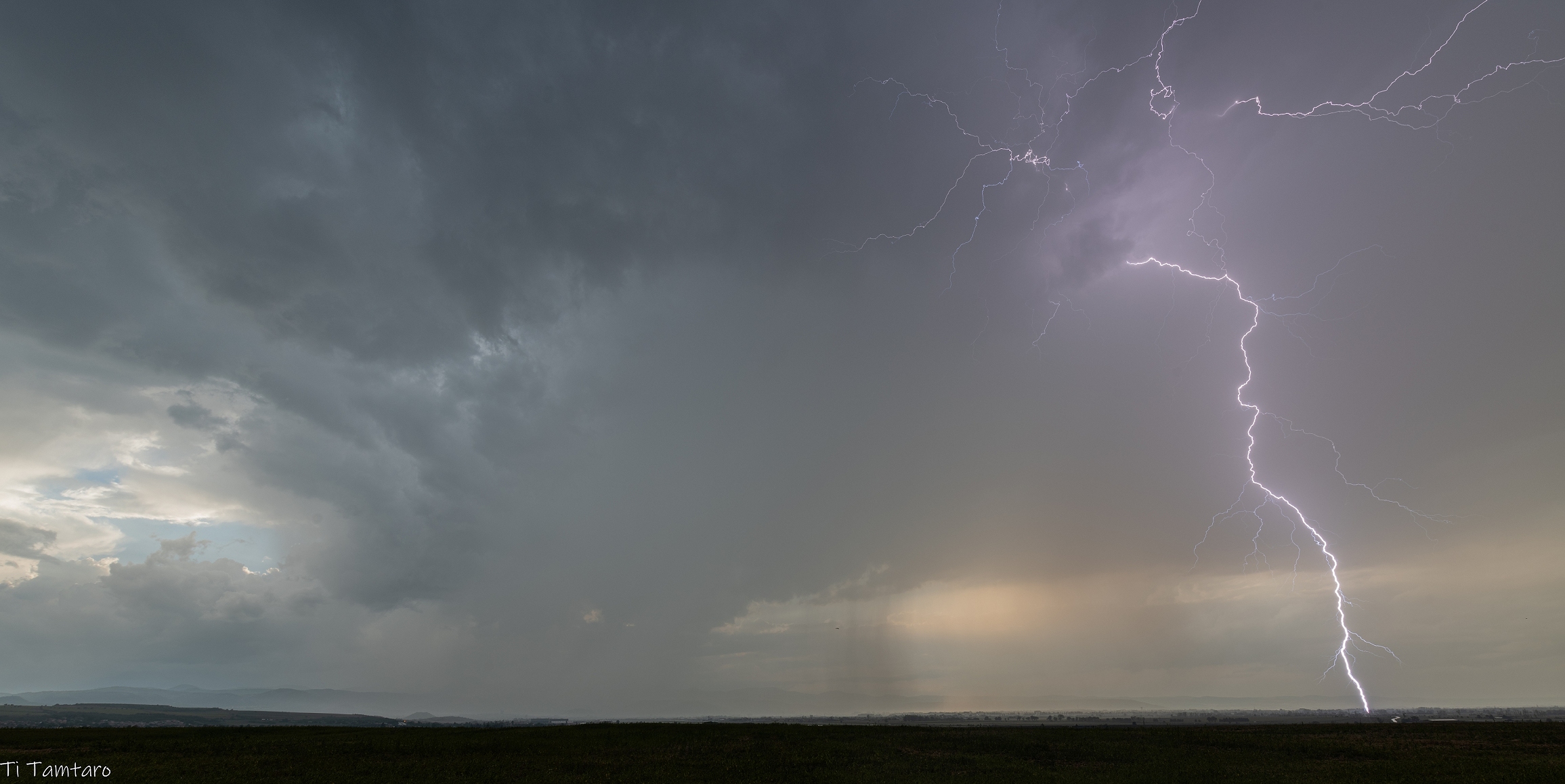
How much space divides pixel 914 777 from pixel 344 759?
35.6 meters

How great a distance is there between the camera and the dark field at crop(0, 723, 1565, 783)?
110ft

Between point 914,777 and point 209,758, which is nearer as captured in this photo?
point 914,777

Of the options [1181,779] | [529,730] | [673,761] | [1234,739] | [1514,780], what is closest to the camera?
[1514,780]

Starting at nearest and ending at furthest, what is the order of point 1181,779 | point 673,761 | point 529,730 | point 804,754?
point 1181,779
point 673,761
point 804,754
point 529,730

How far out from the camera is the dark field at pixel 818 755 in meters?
33.7

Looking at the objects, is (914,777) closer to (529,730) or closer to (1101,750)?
(1101,750)

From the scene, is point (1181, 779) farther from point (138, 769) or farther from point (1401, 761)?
point (138, 769)

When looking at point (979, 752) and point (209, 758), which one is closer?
point (209, 758)

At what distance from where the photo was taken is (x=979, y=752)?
44188 mm

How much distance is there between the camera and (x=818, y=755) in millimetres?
42188

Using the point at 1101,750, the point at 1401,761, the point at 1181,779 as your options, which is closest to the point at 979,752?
the point at 1101,750

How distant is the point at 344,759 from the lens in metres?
38.8

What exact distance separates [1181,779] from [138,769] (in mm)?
56483

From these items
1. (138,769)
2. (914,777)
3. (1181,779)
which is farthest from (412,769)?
(1181,779)
